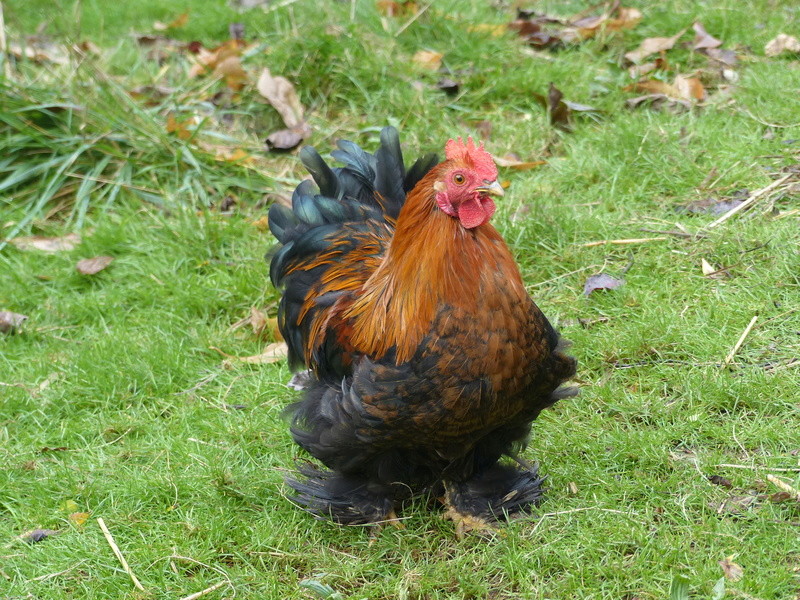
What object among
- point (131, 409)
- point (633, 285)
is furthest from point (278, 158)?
point (633, 285)

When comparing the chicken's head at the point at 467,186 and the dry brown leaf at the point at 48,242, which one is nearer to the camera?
the chicken's head at the point at 467,186

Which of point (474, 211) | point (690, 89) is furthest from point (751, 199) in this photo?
point (474, 211)

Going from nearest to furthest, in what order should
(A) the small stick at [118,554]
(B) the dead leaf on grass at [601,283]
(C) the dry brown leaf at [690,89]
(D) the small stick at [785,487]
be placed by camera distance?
(D) the small stick at [785,487] → (A) the small stick at [118,554] → (B) the dead leaf on grass at [601,283] → (C) the dry brown leaf at [690,89]

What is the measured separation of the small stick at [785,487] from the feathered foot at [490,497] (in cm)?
88

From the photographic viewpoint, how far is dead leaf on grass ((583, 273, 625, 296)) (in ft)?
15.8

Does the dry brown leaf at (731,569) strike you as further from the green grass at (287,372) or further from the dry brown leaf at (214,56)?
the dry brown leaf at (214,56)

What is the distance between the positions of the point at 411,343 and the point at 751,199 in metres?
2.66

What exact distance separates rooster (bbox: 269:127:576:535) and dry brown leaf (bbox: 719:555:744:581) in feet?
2.66

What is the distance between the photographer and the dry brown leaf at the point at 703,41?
641cm

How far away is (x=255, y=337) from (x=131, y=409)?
2.62 ft

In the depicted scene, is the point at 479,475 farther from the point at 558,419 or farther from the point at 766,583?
the point at 766,583

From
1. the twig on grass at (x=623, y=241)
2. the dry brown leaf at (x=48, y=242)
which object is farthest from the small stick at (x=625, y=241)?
the dry brown leaf at (x=48, y=242)

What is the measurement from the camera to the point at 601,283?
482 cm

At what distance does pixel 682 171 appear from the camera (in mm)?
5410
